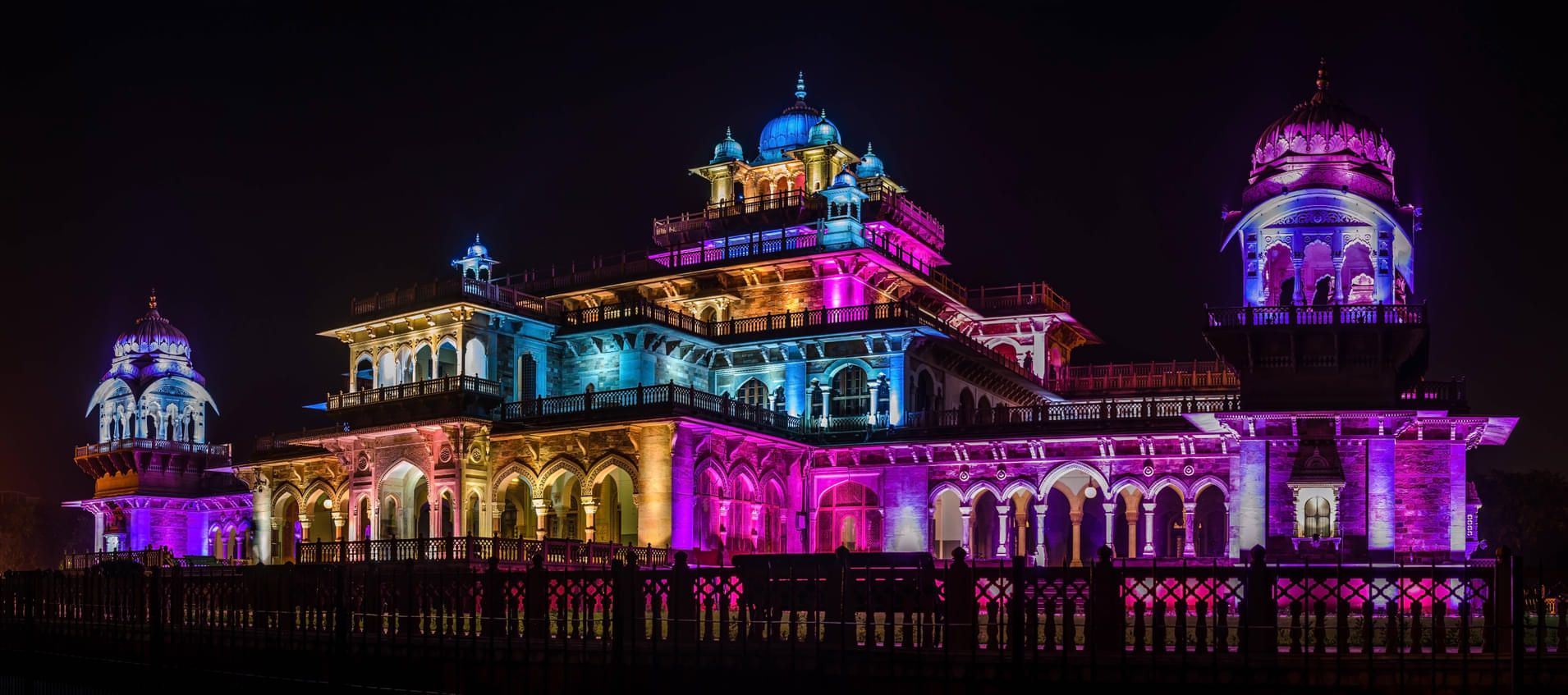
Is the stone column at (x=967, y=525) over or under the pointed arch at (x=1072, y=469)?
under

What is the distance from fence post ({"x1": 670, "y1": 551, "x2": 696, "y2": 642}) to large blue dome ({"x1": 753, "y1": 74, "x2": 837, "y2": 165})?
124ft

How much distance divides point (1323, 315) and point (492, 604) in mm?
21000

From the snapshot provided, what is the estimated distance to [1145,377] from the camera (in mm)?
57719

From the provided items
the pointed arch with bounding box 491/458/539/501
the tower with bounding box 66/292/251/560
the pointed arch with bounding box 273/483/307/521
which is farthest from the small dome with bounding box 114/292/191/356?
the pointed arch with bounding box 491/458/539/501

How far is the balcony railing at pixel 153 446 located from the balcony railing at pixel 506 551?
2338cm

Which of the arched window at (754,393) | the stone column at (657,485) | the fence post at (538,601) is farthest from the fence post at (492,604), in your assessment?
the arched window at (754,393)

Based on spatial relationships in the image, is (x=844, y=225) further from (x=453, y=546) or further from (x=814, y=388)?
(x=453, y=546)

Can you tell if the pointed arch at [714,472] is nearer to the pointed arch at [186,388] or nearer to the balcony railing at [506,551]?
the balcony railing at [506,551]

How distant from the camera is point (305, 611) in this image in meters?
24.6

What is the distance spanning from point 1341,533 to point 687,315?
22.1 metres

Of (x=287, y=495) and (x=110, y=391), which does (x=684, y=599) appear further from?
(x=110, y=391)

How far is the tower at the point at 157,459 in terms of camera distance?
5950 cm

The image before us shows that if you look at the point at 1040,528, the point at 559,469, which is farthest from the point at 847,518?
the point at 559,469

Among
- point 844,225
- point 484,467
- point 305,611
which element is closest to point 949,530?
point 844,225
